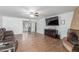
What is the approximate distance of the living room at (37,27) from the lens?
2.38 metres

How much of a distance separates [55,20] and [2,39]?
4.98 ft

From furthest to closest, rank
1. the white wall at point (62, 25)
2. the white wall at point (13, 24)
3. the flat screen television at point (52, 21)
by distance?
the flat screen television at point (52, 21), the white wall at point (62, 25), the white wall at point (13, 24)

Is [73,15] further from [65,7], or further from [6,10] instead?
[6,10]

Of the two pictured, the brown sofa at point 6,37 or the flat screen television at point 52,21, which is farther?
the flat screen television at point 52,21

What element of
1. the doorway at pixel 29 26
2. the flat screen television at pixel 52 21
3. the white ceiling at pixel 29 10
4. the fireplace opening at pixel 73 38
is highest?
the white ceiling at pixel 29 10

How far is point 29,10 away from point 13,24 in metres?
0.56

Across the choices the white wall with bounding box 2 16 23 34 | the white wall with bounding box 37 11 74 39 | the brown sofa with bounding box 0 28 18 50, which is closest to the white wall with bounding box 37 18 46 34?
the white wall with bounding box 37 11 74 39

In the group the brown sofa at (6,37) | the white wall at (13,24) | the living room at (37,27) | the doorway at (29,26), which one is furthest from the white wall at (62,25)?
the brown sofa at (6,37)

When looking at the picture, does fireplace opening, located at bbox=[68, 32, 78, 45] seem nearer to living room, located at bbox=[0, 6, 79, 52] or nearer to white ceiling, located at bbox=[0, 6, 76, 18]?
living room, located at bbox=[0, 6, 79, 52]

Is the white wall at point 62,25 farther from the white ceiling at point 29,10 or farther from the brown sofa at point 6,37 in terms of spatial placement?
the brown sofa at point 6,37

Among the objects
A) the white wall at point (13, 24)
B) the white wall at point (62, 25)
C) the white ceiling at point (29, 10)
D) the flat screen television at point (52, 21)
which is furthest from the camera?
the flat screen television at point (52, 21)

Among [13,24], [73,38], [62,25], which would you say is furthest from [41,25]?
[73,38]

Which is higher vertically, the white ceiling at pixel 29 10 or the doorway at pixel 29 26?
the white ceiling at pixel 29 10
